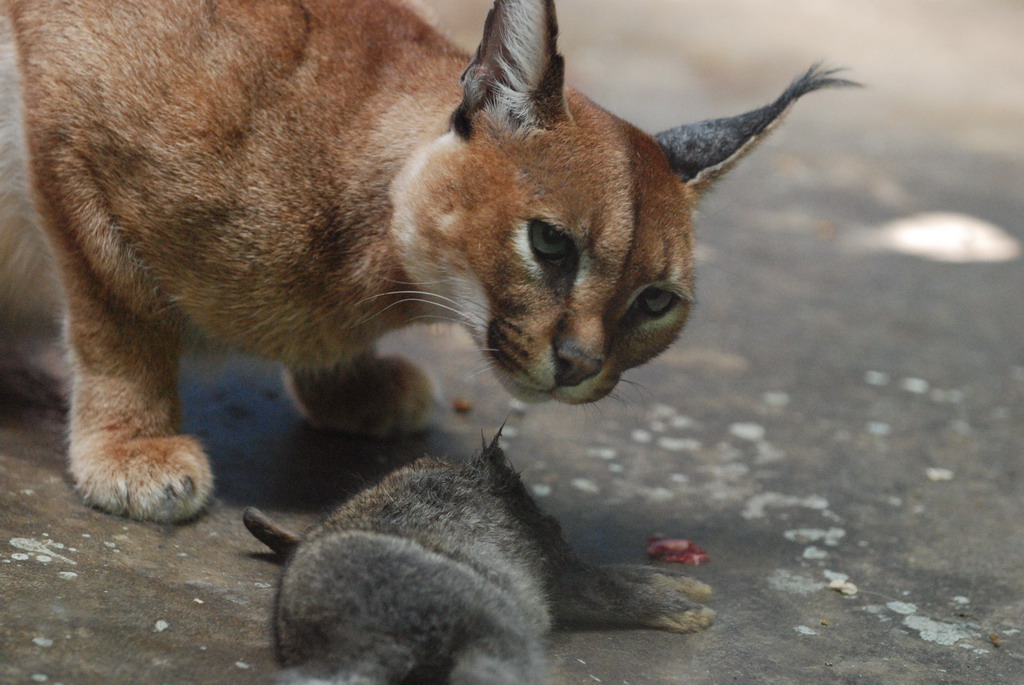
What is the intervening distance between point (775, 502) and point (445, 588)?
2042mm

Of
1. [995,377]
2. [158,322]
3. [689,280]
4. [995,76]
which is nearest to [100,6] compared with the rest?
[158,322]

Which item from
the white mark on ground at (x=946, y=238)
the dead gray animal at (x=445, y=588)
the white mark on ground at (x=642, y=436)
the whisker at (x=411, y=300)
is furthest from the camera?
the white mark on ground at (x=946, y=238)

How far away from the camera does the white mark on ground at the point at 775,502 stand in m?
3.97

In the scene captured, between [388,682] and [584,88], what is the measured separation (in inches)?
320

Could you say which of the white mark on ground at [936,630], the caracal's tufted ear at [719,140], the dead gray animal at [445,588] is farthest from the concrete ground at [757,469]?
the caracal's tufted ear at [719,140]

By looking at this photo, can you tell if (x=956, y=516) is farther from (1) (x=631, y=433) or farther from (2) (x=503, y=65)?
(2) (x=503, y=65)

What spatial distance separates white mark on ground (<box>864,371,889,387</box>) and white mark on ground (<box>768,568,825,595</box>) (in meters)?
2.08

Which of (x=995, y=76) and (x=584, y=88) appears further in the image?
(x=995, y=76)

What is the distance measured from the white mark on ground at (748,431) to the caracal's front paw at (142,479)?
90.0 inches

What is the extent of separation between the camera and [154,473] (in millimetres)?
3320

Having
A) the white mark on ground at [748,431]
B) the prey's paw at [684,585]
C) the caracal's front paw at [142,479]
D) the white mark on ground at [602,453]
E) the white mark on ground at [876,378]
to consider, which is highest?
the white mark on ground at [876,378]

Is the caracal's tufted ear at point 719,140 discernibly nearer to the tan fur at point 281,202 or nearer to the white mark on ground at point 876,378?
the tan fur at point 281,202

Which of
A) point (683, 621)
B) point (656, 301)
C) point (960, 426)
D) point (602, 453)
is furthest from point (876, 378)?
point (683, 621)

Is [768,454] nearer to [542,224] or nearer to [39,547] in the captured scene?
[542,224]
